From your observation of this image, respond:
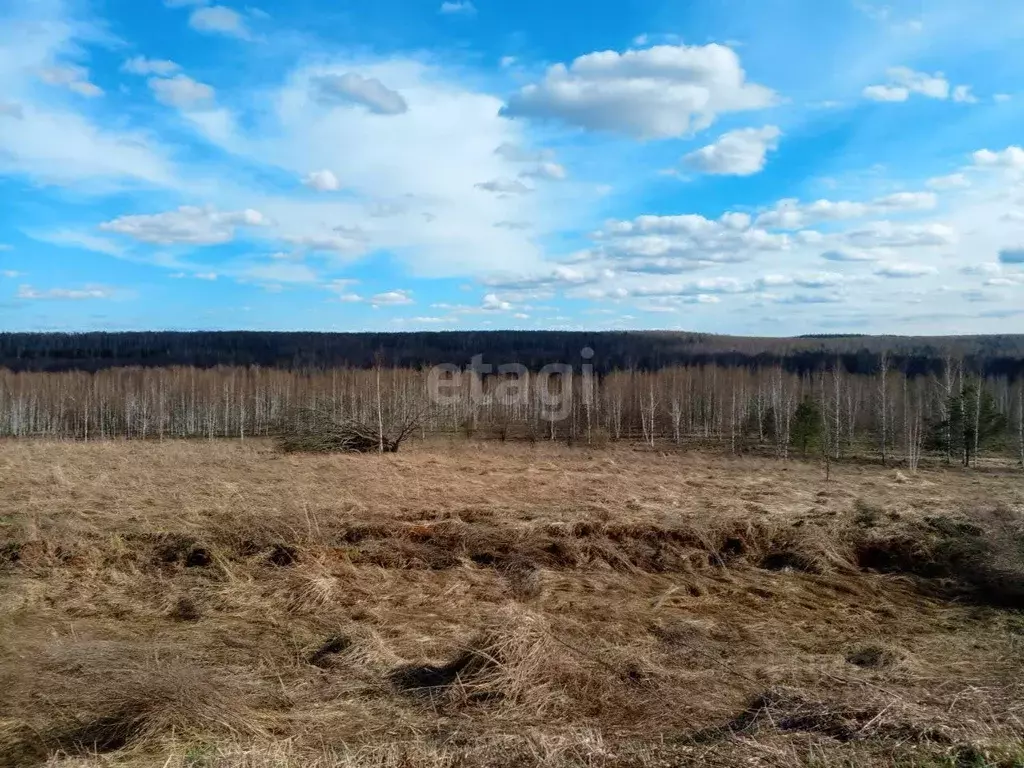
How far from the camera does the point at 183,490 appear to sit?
14281 millimetres

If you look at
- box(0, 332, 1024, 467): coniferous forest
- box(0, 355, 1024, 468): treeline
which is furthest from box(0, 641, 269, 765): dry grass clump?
box(0, 355, 1024, 468): treeline

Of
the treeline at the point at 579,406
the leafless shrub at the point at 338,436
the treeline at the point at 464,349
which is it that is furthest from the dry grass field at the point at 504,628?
the treeline at the point at 464,349

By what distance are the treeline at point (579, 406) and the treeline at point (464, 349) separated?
25.2m

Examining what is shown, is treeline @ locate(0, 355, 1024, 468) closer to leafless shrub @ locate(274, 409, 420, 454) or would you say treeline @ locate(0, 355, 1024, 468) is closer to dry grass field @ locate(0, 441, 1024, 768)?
leafless shrub @ locate(274, 409, 420, 454)

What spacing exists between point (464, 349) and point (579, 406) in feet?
249

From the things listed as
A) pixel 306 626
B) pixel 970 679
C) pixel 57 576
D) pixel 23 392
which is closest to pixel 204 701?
pixel 306 626

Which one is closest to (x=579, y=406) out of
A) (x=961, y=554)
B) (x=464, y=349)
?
(x=961, y=554)

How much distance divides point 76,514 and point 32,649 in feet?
17.8

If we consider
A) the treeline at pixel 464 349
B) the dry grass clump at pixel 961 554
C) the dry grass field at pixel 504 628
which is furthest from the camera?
the treeline at pixel 464 349

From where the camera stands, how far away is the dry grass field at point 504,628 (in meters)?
4.60

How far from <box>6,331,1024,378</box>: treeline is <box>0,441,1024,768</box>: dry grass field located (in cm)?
8601

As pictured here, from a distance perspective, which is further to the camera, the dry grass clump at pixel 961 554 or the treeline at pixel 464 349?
the treeline at pixel 464 349

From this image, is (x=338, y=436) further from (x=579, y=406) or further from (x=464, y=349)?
(x=464, y=349)

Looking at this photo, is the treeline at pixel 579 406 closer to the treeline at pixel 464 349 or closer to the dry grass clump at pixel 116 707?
the treeline at pixel 464 349
